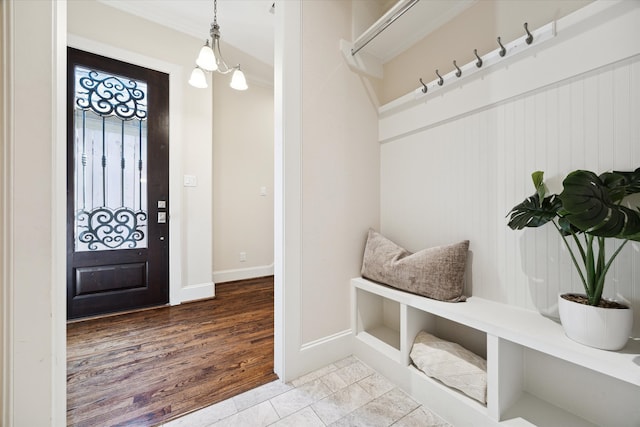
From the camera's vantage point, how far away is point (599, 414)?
0.92 metres

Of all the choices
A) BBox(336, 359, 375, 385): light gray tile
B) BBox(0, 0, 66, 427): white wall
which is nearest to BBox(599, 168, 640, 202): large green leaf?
BBox(336, 359, 375, 385): light gray tile

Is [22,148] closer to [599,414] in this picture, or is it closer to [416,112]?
[416,112]

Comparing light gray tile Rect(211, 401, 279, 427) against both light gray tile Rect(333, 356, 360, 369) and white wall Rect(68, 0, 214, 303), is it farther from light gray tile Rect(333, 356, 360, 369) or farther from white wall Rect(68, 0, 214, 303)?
white wall Rect(68, 0, 214, 303)

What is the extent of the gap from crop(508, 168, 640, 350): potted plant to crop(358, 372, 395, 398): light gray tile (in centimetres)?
87

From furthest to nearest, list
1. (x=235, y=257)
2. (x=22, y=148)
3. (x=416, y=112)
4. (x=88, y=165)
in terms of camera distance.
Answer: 1. (x=235, y=257)
2. (x=88, y=165)
3. (x=416, y=112)
4. (x=22, y=148)

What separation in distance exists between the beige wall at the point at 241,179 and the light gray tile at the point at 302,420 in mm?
2352

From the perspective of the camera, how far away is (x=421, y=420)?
110 cm

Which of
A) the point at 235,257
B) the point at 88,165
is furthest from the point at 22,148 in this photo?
the point at 235,257

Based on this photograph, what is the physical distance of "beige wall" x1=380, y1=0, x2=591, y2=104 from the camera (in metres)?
1.10

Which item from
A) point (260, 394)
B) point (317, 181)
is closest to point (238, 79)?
point (317, 181)

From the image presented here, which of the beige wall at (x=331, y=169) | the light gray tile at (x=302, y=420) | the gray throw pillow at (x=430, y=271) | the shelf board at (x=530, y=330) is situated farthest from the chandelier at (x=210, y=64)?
the light gray tile at (x=302, y=420)

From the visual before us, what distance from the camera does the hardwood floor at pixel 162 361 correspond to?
1.18m

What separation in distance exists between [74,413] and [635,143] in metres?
2.59

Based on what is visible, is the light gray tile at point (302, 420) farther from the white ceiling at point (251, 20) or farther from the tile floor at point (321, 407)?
the white ceiling at point (251, 20)
